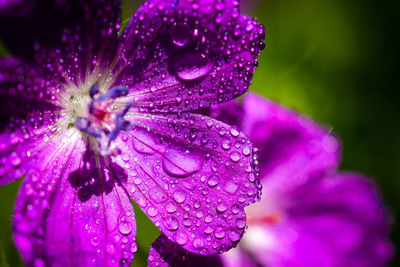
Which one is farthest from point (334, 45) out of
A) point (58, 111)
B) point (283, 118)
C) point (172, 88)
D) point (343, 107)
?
point (58, 111)

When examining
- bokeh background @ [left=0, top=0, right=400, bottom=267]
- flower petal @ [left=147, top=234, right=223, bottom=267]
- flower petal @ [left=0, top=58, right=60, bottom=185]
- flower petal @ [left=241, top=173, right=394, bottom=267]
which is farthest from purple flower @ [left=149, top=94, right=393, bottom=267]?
flower petal @ [left=0, top=58, right=60, bottom=185]

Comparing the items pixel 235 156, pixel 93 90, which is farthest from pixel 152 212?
pixel 93 90

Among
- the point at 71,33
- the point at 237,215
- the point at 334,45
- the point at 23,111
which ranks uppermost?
the point at 334,45

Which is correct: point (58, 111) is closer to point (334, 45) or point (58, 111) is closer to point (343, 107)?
point (343, 107)

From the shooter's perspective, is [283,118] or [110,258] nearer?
[110,258]

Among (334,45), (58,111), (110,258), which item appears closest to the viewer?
(110,258)

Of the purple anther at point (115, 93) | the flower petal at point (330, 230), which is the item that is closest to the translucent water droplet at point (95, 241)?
the purple anther at point (115, 93)
